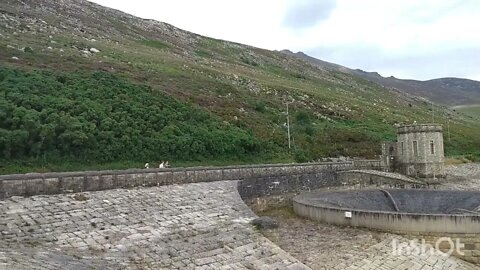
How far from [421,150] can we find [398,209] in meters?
15.7

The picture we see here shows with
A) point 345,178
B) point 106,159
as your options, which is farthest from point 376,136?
point 106,159

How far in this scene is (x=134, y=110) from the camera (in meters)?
30.3

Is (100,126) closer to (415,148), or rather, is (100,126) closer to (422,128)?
(422,128)

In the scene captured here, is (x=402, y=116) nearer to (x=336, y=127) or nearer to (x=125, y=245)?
(x=336, y=127)

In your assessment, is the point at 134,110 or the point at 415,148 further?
the point at 415,148

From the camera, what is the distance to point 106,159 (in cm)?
2416

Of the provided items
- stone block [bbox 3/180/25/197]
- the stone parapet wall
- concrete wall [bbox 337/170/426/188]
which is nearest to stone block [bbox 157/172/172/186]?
stone block [bbox 3/180/25/197]

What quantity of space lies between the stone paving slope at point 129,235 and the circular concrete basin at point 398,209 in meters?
4.06

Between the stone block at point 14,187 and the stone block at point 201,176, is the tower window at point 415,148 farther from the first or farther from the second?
the stone block at point 14,187

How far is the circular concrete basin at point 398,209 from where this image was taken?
1659 centimetres

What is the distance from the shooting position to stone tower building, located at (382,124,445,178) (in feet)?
120

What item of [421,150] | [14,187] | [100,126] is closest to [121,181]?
[14,187]

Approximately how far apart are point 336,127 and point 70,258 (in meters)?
41.4

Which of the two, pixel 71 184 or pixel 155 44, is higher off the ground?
pixel 155 44
